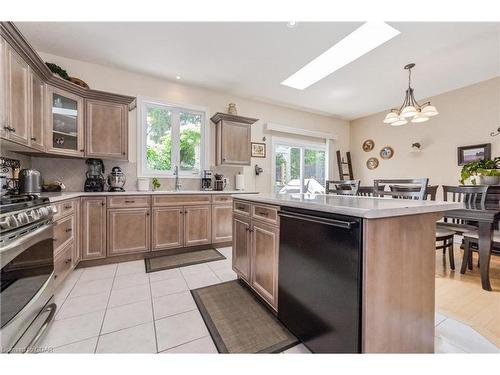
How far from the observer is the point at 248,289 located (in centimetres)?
208

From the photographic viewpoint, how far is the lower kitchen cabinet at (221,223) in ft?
10.9

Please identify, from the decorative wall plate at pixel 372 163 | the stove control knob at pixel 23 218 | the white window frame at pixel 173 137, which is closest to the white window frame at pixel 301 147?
the decorative wall plate at pixel 372 163

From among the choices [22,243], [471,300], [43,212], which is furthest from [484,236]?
[43,212]

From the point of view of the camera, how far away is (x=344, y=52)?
2.89 meters

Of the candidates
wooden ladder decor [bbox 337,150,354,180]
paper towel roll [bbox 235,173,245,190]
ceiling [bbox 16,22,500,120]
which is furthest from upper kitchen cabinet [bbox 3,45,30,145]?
wooden ladder decor [bbox 337,150,354,180]

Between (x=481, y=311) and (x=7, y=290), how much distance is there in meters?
3.21

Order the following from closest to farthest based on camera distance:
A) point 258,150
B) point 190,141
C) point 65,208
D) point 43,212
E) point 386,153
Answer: point 43,212
point 65,208
point 190,141
point 258,150
point 386,153

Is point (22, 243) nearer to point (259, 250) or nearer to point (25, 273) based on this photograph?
point (25, 273)

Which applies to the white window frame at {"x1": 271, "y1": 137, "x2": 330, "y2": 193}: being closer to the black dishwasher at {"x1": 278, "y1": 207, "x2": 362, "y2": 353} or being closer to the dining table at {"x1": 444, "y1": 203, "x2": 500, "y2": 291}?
the dining table at {"x1": 444, "y1": 203, "x2": 500, "y2": 291}

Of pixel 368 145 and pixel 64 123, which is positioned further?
pixel 368 145

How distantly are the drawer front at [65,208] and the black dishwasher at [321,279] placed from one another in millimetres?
1996

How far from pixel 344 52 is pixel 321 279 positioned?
2.99 metres
